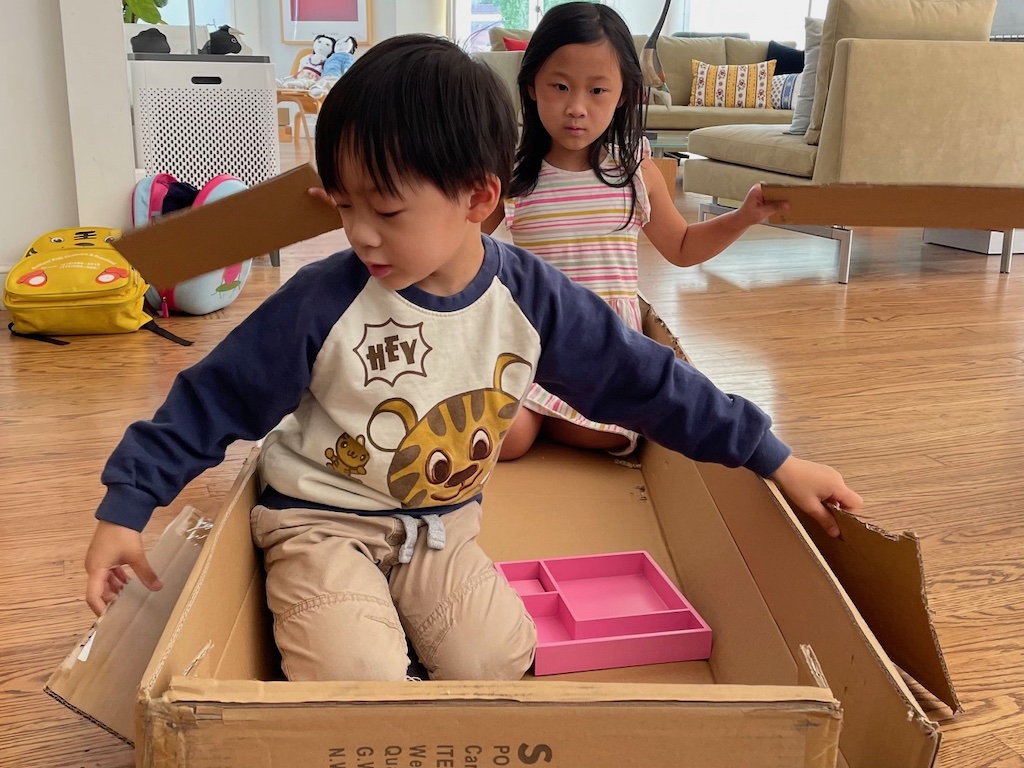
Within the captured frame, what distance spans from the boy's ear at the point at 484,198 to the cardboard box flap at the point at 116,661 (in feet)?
1.25

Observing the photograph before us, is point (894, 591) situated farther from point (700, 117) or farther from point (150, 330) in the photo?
point (700, 117)

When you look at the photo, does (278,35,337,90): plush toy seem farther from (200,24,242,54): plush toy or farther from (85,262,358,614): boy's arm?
(85,262,358,614): boy's arm

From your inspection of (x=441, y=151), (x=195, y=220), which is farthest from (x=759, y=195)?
(x=195, y=220)

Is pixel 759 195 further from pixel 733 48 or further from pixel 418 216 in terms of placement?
pixel 733 48

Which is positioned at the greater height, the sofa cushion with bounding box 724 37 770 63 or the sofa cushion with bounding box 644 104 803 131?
the sofa cushion with bounding box 724 37 770 63

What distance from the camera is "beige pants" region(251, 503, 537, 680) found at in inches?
28.1

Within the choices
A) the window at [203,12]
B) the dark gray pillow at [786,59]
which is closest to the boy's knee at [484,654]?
the dark gray pillow at [786,59]

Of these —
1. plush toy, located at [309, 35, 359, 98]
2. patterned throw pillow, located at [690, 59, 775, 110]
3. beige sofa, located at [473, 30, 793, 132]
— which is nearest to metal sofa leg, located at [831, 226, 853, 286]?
beige sofa, located at [473, 30, 793, 132]

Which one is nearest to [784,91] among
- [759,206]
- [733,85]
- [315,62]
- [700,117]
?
[733,85]

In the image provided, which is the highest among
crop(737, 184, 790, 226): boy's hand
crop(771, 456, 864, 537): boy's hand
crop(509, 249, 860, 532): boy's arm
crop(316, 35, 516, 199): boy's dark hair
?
crop(316, 35, 516, 199): boy's dark hair

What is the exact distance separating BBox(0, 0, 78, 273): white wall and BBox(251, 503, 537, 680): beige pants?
60.3 inches

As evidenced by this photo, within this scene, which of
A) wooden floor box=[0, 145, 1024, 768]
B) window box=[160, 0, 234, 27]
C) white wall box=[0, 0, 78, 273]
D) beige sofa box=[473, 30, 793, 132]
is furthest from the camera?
window box=[160, 0, 234, 27]

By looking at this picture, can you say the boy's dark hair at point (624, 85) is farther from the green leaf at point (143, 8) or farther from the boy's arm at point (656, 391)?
the green leaf at point (143, 8)

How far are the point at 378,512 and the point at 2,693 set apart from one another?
343 mm
